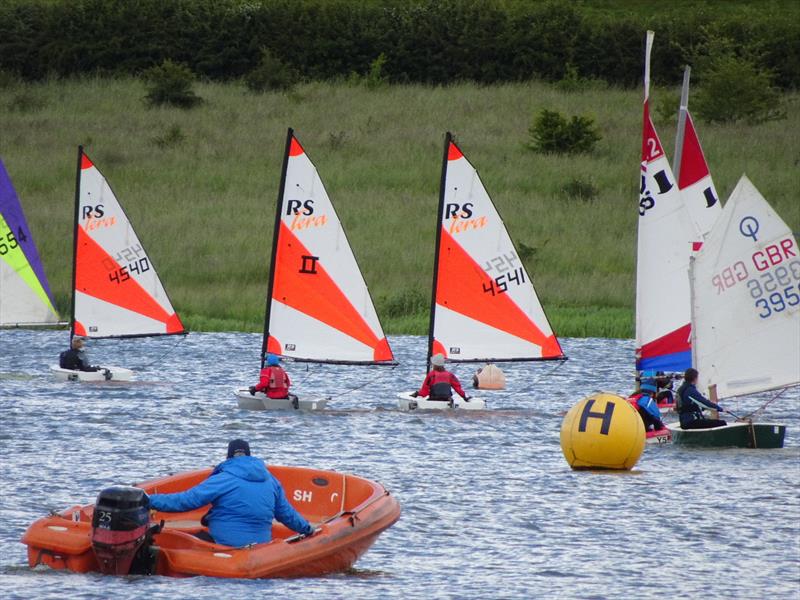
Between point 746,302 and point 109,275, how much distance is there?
52.0 ft

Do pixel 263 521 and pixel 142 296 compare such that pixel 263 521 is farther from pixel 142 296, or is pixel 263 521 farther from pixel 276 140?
pixel 276 140

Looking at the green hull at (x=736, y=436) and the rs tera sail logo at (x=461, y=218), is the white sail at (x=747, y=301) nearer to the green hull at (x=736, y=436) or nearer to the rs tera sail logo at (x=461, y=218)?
the green hull at (x=736, y=436)

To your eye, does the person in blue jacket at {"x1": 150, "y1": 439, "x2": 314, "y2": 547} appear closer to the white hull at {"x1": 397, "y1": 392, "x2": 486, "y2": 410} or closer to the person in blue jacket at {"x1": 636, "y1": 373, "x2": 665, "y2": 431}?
the person in blue jacket at {"x1": 636, "y1": 373, "x2": 665, "y2": 431}

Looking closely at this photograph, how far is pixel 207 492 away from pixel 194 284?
35113mm

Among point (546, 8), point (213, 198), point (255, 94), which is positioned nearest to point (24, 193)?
point (213, 198)

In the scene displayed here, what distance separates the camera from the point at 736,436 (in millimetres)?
26406

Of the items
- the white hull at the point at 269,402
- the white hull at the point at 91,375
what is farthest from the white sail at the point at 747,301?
the white hull at the point at 91,375

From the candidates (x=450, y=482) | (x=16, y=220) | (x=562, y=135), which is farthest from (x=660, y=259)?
(x=562, y=135)

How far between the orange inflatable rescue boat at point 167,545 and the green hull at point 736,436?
31.8ft

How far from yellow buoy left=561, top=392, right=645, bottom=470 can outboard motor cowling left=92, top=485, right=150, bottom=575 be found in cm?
917

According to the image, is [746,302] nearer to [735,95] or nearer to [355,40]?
[735,95]

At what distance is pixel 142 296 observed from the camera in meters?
37.2

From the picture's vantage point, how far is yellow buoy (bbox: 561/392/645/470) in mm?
23688

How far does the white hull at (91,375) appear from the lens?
34.4 meters
